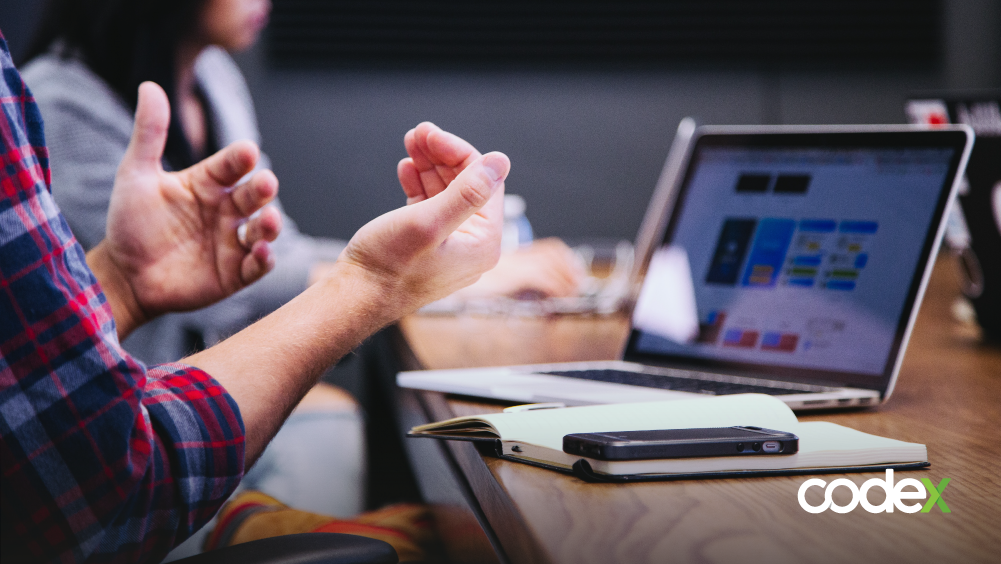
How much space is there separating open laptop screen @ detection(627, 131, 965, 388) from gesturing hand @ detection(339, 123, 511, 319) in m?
0.34

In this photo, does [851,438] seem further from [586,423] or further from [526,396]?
[526,396]

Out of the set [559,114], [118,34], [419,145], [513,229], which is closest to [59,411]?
[419,145]

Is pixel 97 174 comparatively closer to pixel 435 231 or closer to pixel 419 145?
pixel 419 145

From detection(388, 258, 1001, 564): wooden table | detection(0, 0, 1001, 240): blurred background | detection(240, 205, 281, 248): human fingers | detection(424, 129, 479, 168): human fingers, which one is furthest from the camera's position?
detection(0, 0, 1001, 240): blurred background

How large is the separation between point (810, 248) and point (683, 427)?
0.44 metres

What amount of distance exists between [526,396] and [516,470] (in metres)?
0.21

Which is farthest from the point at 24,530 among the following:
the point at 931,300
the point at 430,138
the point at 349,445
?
the point at 931,300

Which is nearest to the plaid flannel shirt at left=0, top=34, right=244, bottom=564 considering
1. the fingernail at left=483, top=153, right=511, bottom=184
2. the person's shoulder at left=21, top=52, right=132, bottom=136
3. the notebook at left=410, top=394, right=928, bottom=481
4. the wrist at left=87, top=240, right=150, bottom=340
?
the notebook at left=410, top=394, right=928, bottom=481

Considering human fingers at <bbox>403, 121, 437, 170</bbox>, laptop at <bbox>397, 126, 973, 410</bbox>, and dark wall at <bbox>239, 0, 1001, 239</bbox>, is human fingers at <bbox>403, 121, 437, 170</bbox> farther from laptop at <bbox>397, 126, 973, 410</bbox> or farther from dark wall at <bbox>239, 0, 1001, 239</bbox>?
dark wall at <bbox>239, 0, 1001, 239</bbox>

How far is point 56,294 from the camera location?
1.85 feet

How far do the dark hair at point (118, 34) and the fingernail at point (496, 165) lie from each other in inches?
48.1

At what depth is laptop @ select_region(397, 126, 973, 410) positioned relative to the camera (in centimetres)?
85

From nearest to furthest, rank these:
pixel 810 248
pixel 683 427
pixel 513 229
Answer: pixel 683 427, pixel 810 248, pixel 513 229

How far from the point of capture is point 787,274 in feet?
3.16
